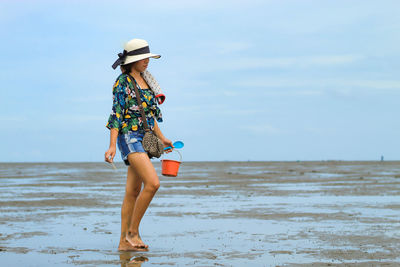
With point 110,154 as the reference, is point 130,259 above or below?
below

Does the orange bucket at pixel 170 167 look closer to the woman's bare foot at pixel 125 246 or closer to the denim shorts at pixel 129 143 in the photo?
the denim shorts at pixel 129 143

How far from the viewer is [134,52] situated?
6836mm

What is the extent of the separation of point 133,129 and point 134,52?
827 mm

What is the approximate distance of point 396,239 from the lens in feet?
25.5

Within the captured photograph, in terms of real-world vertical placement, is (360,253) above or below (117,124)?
below

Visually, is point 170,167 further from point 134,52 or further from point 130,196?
point 134,52

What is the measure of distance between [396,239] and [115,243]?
3.36m

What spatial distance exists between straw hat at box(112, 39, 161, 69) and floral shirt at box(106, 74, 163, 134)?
16cm

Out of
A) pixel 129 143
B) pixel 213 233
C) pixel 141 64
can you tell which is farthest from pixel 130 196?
pixel 213 233

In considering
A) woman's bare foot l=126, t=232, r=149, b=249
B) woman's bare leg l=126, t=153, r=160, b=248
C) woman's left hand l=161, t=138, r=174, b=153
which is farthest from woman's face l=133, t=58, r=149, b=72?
woman's bare foot l=126, t=232, r=149, b=249

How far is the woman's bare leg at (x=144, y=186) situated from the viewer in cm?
660

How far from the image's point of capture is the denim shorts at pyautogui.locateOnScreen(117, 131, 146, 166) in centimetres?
665

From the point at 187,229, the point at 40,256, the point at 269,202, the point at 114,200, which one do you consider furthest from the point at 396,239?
the point at 114,200

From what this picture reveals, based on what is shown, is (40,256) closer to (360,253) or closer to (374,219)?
(360,253)
